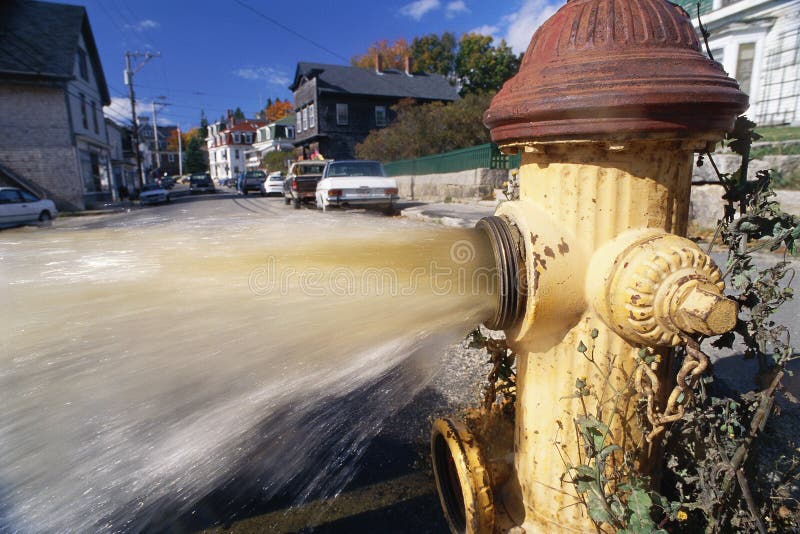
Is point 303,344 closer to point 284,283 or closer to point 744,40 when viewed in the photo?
point 284,283

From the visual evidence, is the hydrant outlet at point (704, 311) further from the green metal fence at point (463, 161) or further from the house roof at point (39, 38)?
the house roof at point (39, 38)

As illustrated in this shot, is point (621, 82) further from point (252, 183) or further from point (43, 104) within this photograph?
point (252, 183)

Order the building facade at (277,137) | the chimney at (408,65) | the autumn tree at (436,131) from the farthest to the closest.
A: the building facade at (277,137)
the chimney at (408,65)
the autumn tree at (436,131)

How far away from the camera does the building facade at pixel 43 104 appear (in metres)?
20.4

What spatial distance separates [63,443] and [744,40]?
17332mm

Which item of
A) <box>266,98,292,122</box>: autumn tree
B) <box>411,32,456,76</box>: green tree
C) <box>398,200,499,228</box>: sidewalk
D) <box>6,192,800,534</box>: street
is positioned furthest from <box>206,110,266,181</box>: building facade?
<box>6,192,800,534</box>: street

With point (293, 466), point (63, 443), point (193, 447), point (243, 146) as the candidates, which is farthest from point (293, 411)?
point (243, 146)

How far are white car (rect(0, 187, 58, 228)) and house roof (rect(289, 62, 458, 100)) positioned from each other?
2451 cm

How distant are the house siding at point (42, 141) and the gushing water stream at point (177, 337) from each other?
24.7 m

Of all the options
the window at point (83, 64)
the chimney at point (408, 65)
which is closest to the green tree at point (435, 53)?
the chimney at point (408, 65)

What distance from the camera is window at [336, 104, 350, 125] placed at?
121 feet

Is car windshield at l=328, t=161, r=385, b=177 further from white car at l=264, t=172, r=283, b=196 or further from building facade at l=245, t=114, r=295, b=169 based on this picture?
building facade at l=245, t=114, r=295, b=169

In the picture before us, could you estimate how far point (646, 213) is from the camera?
1140mm

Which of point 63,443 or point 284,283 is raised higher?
point 284,283
